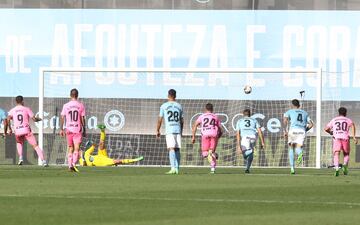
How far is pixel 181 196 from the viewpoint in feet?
59.4

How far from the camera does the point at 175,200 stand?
56.1 ft

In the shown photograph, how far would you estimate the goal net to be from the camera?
1411 inches

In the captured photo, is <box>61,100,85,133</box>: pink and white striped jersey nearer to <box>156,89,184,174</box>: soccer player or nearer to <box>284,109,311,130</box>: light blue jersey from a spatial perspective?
<box>156,89,184,174</box>: soccer player

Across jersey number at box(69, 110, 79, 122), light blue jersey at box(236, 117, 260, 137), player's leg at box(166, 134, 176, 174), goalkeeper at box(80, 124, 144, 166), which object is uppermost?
jersey number at box(69, 110, 79, 122)

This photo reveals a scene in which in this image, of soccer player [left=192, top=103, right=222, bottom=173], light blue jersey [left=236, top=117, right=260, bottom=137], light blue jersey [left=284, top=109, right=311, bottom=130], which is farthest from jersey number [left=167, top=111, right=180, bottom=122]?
light blue jersey [left=284, top=109, right=311, bottom=130]

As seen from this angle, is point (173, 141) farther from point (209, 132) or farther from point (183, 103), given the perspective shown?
point (183, 103)

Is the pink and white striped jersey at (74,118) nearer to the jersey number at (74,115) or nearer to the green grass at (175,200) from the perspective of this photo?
the jersey number at (74,115)

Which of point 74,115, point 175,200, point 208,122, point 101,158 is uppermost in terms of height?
point 74,115

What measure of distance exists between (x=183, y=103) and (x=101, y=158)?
134 inches

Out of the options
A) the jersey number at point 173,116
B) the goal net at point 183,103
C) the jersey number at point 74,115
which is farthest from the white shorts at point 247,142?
the goal net at point 183,103

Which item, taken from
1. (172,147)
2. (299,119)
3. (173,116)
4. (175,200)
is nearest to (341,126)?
(299,119)

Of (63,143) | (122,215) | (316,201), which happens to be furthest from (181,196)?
(63,143)

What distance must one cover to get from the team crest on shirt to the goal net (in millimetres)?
29

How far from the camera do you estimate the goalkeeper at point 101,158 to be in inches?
1371
